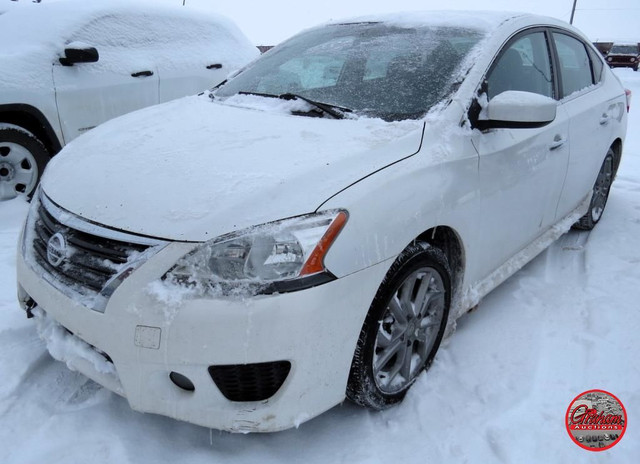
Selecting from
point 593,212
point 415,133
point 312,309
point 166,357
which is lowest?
point 593,212

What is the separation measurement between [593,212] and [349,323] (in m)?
3.08

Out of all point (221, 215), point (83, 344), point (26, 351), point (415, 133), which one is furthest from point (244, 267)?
point (26, 351)

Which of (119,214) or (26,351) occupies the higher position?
(119,214)

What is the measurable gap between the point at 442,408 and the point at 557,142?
164cm

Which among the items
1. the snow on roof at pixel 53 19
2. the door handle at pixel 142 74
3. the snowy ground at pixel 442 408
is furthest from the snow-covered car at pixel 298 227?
the snow on roof at pixel 53 19

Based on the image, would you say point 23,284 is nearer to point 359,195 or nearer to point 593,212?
point 359,195

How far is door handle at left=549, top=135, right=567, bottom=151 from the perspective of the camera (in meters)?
2.72

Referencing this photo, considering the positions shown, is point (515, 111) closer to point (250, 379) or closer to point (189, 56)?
point (250, 379)

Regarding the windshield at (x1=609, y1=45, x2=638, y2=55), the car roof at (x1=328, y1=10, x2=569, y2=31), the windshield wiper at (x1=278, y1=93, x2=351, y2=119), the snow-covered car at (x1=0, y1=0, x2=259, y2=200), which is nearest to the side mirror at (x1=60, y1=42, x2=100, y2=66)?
the snow-covered car at (x1=0, y1=0, x2=259, y2=200)

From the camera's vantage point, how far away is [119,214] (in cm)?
165

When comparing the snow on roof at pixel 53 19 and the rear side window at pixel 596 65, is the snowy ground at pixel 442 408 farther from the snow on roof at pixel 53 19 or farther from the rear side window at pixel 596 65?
the snow on roof at pixel 53 19

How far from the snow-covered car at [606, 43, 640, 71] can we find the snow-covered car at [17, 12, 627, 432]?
24878 millimetres

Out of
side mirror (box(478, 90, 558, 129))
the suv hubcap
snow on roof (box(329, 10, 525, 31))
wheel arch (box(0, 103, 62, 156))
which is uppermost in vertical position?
snow on roof (box(329, 10, 525, 31))

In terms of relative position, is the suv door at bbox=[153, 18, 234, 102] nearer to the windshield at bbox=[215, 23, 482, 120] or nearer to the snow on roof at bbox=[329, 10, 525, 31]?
the windshield at bbox=[215, 23, 482, 120]
